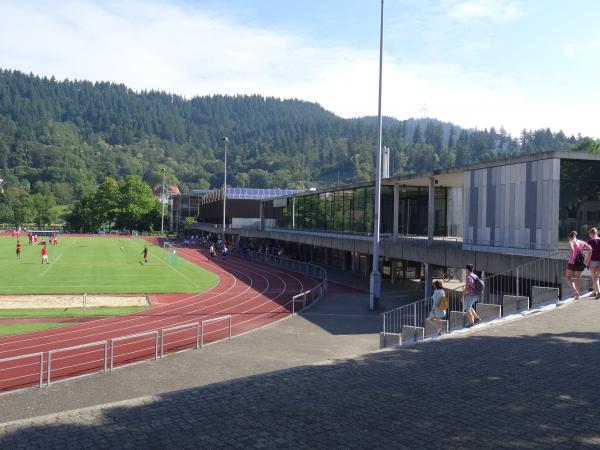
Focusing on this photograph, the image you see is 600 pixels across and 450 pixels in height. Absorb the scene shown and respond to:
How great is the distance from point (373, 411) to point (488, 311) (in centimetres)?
820

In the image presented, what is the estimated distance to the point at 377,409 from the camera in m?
8.34

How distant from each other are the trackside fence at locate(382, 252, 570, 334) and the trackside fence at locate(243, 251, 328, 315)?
4293 mm

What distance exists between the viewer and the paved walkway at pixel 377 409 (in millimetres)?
7227

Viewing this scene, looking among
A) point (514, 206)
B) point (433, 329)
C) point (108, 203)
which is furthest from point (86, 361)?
point (108, 203)

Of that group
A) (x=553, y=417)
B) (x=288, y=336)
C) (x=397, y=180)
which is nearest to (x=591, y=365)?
(x=553, y=417)

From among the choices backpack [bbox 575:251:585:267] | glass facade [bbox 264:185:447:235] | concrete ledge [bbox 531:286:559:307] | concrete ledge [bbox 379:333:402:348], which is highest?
glass facade [bbox 264:185:447:235]

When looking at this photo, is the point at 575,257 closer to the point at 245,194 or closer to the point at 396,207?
the point at 396,207

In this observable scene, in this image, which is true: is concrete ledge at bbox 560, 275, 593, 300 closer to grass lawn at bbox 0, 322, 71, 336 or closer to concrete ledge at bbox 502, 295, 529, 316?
concrete ledge at bbox 502, 295, 529, 316

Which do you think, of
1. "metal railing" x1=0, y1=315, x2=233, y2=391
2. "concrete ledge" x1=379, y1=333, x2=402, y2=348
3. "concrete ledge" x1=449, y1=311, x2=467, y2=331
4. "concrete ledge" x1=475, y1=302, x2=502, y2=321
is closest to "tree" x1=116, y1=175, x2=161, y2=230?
"metal railing" x1=0, y1=315, x2=233, y2=391

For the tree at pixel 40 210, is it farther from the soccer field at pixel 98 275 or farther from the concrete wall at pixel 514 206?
the concrete wall at pixel 514 206

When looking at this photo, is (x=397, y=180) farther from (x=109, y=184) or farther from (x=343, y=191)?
(x=109, y=184)

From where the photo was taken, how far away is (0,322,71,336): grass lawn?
19797 mm

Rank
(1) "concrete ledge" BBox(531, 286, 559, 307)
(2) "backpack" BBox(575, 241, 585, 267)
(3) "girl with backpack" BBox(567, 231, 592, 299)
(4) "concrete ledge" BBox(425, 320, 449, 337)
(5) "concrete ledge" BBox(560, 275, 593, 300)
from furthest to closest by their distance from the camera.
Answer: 1. (5) "concrete ledge" BBox(560, 275, 593, 300)
2. (1) "concrete ledge" BBox(531, 286, 559, 307)
3. (4) "concrete ledge" BBox(425, 320, 449, 337)
4. (2) "backpack" BBox(575, 241, 585, 267)
5. (3) "girl with backpack" BBox(567, 231, 592, 299)

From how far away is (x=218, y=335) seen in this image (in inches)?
784
